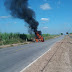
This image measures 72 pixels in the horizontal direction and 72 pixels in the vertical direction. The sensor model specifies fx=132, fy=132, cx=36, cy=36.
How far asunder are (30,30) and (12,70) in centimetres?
3050

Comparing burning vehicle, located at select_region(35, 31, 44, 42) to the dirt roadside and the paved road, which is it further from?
the dirt roadside

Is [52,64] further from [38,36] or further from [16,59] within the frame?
[38,36]

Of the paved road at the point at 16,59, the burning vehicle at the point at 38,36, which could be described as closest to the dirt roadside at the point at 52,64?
the paved road at the point at 16,59

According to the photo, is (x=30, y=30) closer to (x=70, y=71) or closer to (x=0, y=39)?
(x=0, y=39)

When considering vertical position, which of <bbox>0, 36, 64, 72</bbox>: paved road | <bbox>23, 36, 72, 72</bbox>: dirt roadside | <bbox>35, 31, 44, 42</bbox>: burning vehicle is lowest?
<bbox>0, 36, 64, 72</bbox>: paved road

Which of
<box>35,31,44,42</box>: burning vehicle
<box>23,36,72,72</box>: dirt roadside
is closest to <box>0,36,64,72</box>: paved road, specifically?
<box>23,36,72,72</box>: dirt roadside

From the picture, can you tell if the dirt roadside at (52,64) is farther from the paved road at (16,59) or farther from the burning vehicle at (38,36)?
the burning vehicle at (38,36)

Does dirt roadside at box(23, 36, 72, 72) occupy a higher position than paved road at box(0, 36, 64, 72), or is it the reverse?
dirt roadside at box(23, 36, 72, 72)

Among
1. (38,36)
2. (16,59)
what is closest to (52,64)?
(16,59)

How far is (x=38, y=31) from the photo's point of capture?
38156 millimetres

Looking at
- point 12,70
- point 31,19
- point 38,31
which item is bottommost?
point 12,70

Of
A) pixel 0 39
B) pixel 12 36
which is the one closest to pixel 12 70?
pixel 0 39

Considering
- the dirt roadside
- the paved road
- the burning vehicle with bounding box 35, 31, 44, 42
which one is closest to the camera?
the dirt roadside

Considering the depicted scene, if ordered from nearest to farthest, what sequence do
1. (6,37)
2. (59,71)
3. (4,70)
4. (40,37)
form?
(59,71) < (4,70) < (6,37) < (40,37)
